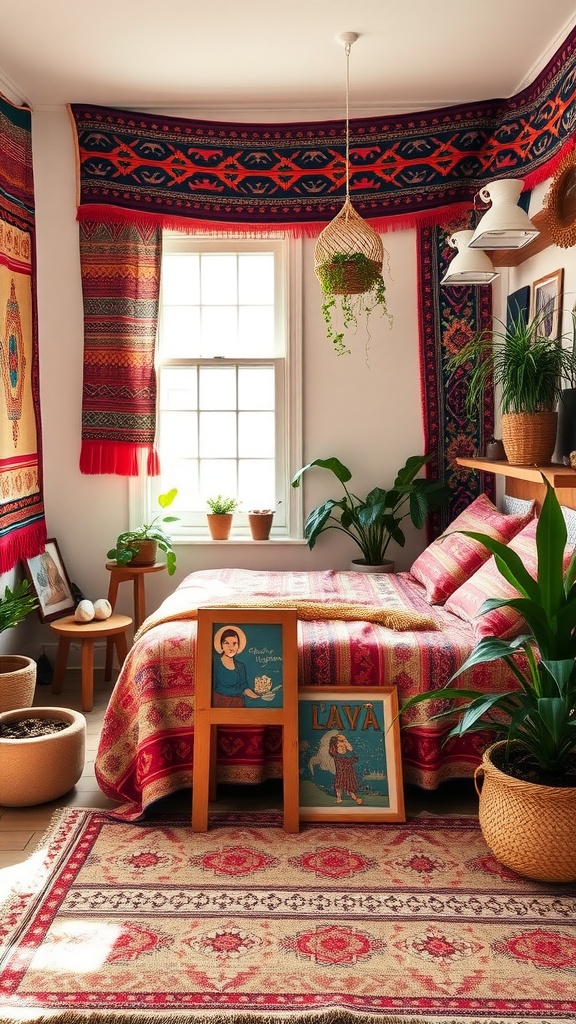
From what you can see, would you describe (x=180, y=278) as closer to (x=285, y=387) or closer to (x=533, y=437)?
(x=285, y=387)

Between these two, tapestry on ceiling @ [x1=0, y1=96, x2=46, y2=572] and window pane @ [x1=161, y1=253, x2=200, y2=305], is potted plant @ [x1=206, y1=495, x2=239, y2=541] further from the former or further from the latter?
window pane @ [x1=161, y1=253, x2=200, y2=305]

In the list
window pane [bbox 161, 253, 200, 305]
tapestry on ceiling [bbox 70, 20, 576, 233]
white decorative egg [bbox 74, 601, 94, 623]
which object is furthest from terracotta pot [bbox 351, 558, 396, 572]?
tapestry on ceiling [bbox 70, 20, 576, 233]

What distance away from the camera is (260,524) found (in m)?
4.91

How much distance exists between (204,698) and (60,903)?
0.78m

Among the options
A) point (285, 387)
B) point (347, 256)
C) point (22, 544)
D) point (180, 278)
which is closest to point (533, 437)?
point (347, 256)

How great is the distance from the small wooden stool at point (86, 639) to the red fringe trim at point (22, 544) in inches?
14.5

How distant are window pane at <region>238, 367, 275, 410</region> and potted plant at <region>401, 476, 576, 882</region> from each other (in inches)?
99.9

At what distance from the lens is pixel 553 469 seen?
3396 mm

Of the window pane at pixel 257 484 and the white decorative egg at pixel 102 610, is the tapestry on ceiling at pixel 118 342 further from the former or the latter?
the white decorative egg at pixel 102 610

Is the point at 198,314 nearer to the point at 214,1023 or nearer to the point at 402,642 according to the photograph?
the point at 402,642

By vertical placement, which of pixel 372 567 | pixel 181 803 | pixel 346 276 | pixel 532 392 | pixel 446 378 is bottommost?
pixel 181 803

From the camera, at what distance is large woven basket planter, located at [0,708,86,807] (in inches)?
123

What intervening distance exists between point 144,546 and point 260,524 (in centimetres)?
65

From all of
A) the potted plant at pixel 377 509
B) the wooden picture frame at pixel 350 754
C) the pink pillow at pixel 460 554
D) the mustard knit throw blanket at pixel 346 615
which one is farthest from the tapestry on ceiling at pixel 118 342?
the wooden picture frame at pixel 350 754
